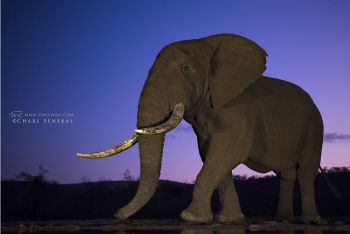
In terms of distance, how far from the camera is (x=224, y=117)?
9773mm

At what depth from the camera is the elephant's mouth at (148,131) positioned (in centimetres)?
901

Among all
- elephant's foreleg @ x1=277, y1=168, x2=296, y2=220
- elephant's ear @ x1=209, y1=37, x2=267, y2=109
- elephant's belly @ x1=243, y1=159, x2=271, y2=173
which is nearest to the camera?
elephant's ear @ x1=209, y1=37, x2=267, y2=109

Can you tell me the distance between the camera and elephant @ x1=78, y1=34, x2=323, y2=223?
9219 mm

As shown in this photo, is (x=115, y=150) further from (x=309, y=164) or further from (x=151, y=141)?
(x=309, y=164)

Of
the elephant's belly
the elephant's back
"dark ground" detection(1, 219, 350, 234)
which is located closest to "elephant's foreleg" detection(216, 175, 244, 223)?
"dark ground" detection(1, 219, 350, 234)

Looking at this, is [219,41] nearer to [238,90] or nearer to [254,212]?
[238,90]

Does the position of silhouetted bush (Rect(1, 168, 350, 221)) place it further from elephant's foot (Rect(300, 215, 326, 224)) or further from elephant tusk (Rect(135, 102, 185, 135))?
elephant tusk (Rect(135, 102, 185, 135))

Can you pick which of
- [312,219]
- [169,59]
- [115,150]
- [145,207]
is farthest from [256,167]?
[145,207]

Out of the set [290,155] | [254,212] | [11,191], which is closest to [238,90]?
[290,155]

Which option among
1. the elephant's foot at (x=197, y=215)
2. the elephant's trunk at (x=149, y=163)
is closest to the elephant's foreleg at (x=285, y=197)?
the elephant's foot at (x=197, y=215)

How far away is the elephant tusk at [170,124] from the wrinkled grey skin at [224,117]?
0.32 ft

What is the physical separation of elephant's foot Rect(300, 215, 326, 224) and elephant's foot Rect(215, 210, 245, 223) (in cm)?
130

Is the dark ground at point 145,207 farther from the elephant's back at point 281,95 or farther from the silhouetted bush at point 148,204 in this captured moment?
the elephant's back at point 281,95

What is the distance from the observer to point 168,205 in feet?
82.9
